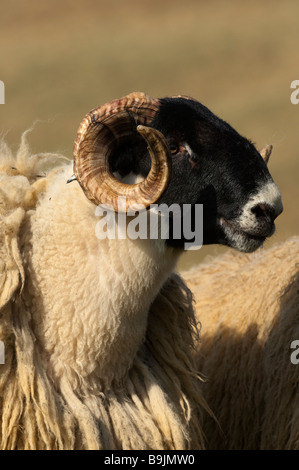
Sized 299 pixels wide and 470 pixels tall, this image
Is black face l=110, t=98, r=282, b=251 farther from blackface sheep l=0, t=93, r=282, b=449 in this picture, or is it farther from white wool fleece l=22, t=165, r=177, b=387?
white wool fleece l=22, t=165, r=177, b=387

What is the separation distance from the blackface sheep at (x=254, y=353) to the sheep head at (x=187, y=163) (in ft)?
3.77

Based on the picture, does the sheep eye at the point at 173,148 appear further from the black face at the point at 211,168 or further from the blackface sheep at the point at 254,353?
the blackface sheep at the point at 254,353

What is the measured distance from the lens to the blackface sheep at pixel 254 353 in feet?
15.9

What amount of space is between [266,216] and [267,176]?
0.18 metres

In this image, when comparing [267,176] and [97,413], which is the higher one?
[267,176]

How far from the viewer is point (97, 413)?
158 inches

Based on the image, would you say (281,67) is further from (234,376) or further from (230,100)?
(234,376)
